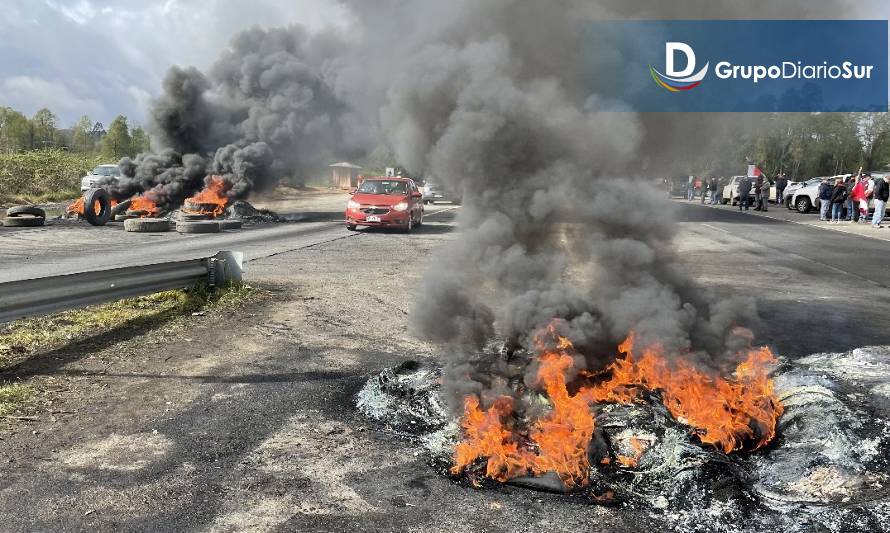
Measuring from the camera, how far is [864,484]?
11.3 feet

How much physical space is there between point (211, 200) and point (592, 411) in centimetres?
2134

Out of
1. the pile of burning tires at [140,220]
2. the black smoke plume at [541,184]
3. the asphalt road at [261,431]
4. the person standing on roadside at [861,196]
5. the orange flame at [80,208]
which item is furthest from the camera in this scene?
the person standing on roadside at [861,196]

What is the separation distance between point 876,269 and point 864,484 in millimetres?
10652

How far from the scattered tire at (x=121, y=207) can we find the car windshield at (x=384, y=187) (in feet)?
31.7

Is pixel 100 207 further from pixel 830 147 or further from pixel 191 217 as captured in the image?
pixel 830 147

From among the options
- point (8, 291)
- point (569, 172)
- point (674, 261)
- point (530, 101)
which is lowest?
point (8, 291)

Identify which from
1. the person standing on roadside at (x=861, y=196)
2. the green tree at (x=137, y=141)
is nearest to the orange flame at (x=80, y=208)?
the person standing on roadside at (x=861, y=196)

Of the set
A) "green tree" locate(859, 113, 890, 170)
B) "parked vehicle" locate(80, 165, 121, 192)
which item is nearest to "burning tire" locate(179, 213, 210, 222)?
"parked vehicle" locate(80, 165, 121, 192)

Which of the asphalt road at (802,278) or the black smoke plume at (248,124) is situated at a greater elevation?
the black smoke plume at (248,124)

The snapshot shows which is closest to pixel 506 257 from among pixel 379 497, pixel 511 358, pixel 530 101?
pixel 511 358

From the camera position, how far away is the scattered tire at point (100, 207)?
1930cm

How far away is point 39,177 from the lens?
29969mm

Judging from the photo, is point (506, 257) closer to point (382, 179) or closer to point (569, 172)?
point (569, 172)

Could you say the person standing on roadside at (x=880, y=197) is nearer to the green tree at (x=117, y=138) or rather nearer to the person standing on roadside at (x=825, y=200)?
the person standing on roadside at (x=825, y=200)
